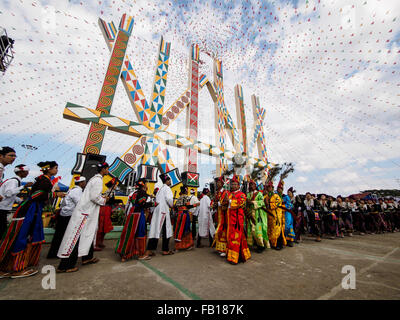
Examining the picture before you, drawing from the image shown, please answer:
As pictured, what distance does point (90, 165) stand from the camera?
190 inches

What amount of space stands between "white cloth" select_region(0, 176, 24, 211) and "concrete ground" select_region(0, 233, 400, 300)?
3.58 ft

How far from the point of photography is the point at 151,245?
3.31 m

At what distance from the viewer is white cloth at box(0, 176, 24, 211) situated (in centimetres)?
254

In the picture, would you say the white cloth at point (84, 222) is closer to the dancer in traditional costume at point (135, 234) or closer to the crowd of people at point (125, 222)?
the crowd of people at point (125, 222)

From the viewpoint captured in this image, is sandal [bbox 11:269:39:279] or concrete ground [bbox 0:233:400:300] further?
sandal [bbox 11:269:39:279]

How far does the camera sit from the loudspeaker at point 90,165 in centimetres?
472

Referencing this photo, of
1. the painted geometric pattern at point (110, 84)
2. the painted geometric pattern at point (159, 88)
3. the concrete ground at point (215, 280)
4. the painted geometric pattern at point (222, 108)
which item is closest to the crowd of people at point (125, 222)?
the concrete ground at point (215, 280)

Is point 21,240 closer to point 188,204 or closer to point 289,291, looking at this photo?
point 188,204

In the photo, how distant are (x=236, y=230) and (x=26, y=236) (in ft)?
10.1

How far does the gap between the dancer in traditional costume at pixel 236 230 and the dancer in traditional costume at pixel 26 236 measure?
2.82 metres

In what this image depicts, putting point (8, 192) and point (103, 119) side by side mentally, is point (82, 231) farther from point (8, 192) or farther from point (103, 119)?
point (103, 119)

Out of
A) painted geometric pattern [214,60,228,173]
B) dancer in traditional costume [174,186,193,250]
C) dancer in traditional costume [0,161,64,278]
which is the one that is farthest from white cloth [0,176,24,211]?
painted geometric pattern [214,60,228,173]

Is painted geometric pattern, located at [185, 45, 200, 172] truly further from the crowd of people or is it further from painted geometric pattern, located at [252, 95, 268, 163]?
painted geometric pattern, located at [252, 95, 268, 163]

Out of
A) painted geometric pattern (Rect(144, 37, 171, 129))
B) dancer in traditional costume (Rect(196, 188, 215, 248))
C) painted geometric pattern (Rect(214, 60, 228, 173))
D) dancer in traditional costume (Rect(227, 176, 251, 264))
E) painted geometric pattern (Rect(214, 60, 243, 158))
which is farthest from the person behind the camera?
painted geometric pattern (Rect(214, 60, 243, 158))
